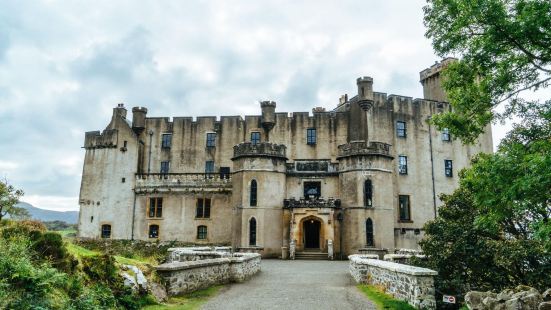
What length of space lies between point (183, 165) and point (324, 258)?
15.9 m

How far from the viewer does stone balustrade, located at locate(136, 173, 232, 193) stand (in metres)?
35.7

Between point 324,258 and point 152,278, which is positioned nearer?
point 152,278

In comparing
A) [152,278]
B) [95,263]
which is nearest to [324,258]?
[152,278]

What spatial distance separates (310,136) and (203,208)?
10.8 meters

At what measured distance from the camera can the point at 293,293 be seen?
1384cm

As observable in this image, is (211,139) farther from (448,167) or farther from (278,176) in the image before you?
(448,167)

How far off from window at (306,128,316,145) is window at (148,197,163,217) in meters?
13.2

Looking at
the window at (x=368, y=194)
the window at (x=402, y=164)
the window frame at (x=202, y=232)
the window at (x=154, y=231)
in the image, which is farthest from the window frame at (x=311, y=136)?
the window at (x=154, y=231)

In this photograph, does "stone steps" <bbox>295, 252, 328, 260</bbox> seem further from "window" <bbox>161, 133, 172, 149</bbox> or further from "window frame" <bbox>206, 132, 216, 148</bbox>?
"window" <bbox>161, 133, 172, 149</bbox>

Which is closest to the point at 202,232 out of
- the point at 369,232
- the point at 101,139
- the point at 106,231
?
the point at 106,231

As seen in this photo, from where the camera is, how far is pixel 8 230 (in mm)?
9383

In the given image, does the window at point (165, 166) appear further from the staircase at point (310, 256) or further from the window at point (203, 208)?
the staircase at point (310, 256)

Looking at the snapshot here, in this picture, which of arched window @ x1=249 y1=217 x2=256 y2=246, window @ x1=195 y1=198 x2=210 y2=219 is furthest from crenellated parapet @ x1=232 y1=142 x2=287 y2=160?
window @ x1=195 y1=198 x2=210 y2=219

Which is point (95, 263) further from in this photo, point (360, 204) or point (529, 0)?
point (360, 204)
